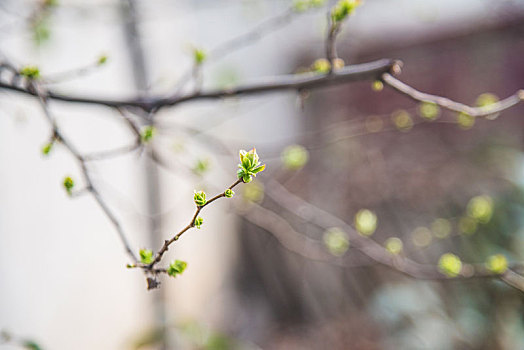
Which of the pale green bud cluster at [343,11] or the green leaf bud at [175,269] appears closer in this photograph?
the green leaf bud at [175,269]

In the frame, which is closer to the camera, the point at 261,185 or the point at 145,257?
the point at 145,257

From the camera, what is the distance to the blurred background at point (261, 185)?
1.19 meters

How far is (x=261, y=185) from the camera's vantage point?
98 centimetres

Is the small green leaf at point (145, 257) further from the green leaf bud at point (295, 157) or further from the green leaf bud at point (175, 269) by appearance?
the green leaf bud at point (295, 157)

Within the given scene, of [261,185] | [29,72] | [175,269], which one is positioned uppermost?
[29,72]

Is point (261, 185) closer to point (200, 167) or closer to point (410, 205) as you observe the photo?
point (200, 167)

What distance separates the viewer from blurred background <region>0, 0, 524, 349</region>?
1.19 m

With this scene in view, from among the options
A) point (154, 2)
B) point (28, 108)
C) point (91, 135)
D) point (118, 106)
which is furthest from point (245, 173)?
point (154, 2)

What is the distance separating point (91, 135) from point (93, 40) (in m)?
0.35

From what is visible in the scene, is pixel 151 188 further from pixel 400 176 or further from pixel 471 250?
pixel 471 250

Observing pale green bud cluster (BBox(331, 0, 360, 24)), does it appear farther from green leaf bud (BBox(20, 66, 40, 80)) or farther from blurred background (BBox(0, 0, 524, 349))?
green leaf bud (BBox(20, 66, 40, 80))

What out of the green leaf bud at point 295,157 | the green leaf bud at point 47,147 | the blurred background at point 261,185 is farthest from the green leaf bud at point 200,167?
the green leaf bud at point 47,147

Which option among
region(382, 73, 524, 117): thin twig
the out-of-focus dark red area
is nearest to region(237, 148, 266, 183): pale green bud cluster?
region(382, 73, 524, 117): thin twig

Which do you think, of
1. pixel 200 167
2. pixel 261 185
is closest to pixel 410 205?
pixel 261 185
